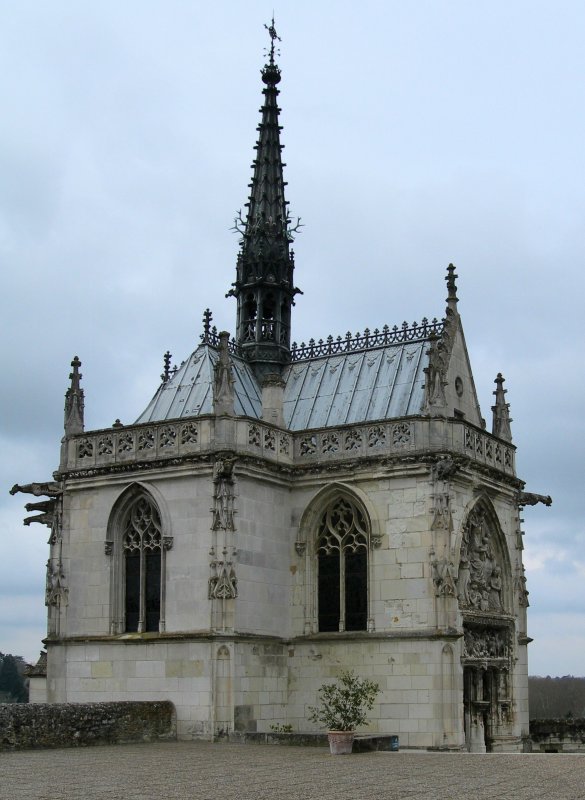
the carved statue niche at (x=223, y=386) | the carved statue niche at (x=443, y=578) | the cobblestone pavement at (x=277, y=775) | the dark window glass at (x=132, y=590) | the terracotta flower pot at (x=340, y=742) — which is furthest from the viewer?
the dark window glass at (x=132, y=590)

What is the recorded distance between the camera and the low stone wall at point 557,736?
120 ft

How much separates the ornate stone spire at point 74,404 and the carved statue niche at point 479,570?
1125 cm

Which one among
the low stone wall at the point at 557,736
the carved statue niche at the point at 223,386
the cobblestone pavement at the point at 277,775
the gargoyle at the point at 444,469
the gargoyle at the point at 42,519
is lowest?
the low stone wall at the point at 557,736

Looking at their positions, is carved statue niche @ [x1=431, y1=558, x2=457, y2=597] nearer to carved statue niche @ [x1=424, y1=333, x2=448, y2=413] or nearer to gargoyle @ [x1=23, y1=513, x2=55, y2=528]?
carved statue niche @ [x1=424, y1=333, x2=448, y2=413]

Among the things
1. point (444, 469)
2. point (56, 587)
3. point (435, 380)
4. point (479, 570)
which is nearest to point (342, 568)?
point (479, 570)

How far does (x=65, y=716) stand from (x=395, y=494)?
10.3 m

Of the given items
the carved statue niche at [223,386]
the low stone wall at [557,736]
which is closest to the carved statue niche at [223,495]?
the carved statue niche at [223,386]

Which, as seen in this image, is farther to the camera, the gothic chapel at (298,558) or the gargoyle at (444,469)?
the gargoyle at (444,469)

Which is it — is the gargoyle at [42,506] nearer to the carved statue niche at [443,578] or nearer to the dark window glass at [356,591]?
the dark window glass at [356,591]

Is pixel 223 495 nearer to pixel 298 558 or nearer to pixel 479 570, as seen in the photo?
pixel 298 558

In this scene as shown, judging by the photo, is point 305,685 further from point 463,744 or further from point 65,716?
point 65,716

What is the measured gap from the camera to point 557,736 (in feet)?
121

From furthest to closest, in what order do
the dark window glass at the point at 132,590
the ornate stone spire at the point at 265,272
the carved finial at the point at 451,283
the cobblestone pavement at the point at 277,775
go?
the ornate stone spire at the point at 265,272 < the carved finial at the point at 451,283 < the dark window glass at the point at 132,590 < the cobblestone pavement at the point at 277,775

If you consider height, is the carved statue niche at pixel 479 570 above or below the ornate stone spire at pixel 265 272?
below
